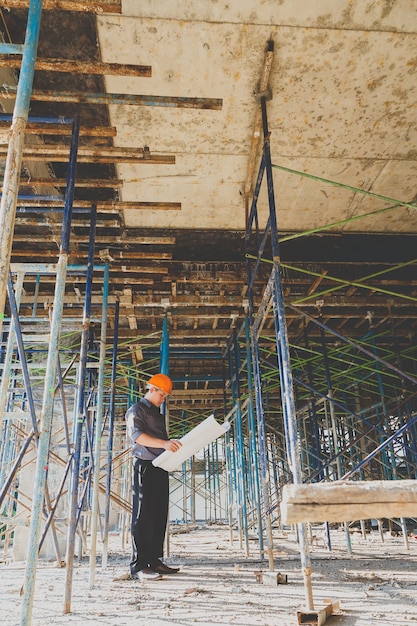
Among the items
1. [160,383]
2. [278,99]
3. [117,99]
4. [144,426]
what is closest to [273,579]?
[144,426]

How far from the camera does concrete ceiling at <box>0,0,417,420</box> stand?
4.59 metres

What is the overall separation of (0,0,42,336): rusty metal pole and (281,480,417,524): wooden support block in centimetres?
150

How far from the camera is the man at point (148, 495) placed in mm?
5320

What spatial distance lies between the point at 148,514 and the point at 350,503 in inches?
157

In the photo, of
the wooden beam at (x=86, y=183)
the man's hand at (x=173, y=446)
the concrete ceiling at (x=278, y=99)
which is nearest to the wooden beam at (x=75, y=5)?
the concrete ceiling at (x=278, y=99)

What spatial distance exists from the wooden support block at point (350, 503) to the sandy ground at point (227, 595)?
1.69 metres

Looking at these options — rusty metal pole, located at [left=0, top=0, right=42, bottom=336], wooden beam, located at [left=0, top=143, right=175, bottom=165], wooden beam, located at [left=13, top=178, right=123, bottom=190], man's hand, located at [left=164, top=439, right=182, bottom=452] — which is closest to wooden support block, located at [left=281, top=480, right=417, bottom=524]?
rusty metal pole, located at [left=0, top=0, right=42, bottom=336]

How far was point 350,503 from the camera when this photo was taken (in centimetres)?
197

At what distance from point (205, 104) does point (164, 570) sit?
4993 millimetres

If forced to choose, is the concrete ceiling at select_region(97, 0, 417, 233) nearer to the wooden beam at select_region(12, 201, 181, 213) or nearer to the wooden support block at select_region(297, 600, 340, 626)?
Answer: the wooden beam at select_region(12, 201, 181, 213)

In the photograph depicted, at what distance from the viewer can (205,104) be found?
4137mm

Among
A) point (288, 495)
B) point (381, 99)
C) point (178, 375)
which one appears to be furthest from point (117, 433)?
point (288, 495)

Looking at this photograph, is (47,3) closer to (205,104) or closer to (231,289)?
(205,104)

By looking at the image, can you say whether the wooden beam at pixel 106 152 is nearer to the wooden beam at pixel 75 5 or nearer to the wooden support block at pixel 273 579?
the wooden beam at pixel 75 5
